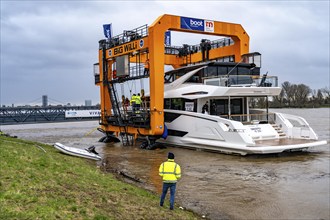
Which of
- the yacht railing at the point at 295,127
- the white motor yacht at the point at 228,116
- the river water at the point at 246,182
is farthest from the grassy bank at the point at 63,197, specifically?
the yacht railing at the point at 295,127

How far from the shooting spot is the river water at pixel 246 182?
7.88 meters

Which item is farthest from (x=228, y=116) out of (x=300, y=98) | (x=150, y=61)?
(x=300, y=98)

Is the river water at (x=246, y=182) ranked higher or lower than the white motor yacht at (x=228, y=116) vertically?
lower

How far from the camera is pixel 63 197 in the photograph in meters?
5.90

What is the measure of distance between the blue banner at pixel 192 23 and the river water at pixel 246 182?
7.45m

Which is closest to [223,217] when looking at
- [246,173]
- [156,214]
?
[156,214]

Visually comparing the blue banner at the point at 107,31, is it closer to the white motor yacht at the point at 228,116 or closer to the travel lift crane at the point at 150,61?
the travel lift crane at the point at 150,61

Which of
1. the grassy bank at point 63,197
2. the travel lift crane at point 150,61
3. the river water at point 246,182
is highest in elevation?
the travel lift crane at point 150,61

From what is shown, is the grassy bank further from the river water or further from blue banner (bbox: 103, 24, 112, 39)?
blue banner (bbox: 103, 24, 112, 39)

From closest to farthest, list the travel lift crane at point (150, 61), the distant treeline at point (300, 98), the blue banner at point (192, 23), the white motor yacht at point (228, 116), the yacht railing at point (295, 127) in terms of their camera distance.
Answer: the white motor yacht at point (228, 116) → the yacht railing at point (295, 127) → the travel lift crane at point (150, 61) → the blue banner at point (192, 23) → the distant treeline at point (300, 98)

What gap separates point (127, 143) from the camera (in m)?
22.3

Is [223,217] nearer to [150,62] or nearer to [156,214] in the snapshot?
[156,214]

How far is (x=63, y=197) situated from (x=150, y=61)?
13.3 meters

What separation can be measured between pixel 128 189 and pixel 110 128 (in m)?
16.3
